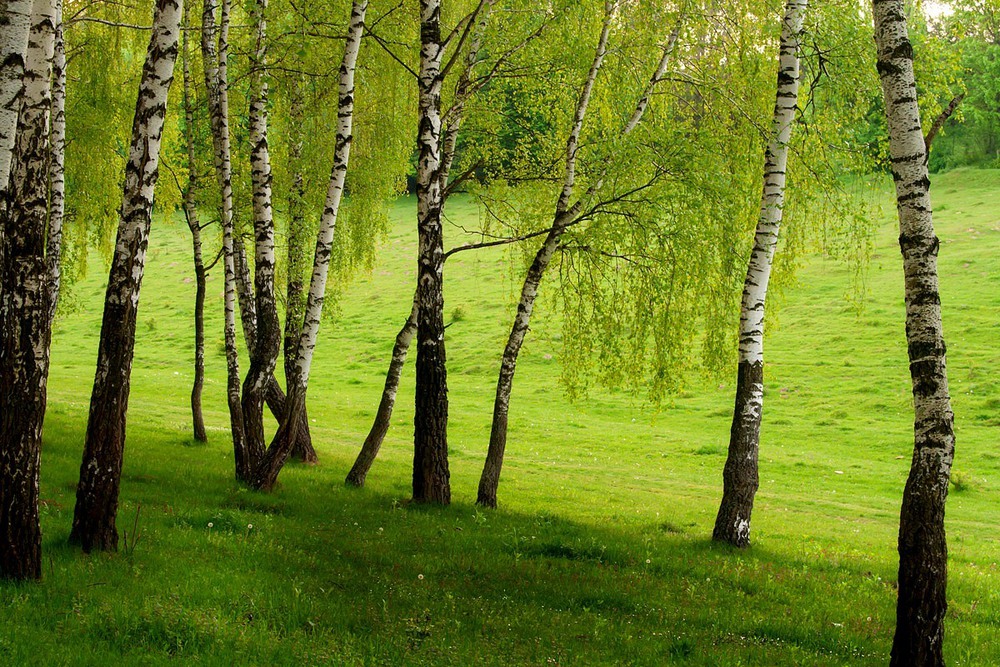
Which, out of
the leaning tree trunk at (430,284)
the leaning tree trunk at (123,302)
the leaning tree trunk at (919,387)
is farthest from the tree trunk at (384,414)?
the leaning tree trunk at (919,387)

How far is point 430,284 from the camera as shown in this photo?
14.1m

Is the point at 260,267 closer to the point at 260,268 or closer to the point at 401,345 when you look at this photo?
the point at 260,268

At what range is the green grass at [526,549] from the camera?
7.65 meters

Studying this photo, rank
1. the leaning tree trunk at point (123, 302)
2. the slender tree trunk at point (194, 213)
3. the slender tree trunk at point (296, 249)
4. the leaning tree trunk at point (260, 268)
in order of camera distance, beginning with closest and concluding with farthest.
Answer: the leaning tree trunk at point (123, 302)
the leaning tree trunk at point (260, 268)
the slender tree trunk at point (296, 249)
the slender tree trunk at point (194, 213)

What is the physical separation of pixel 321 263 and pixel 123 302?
5514mm

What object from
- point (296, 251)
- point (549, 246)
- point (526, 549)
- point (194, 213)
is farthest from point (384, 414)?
point (194, 213)

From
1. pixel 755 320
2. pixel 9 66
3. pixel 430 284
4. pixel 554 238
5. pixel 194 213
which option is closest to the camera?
pixel 9 66

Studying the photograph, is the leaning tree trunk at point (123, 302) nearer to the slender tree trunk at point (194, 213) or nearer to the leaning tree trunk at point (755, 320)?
the slender tree trunk at point (194, 213)

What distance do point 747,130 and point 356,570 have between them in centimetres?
911

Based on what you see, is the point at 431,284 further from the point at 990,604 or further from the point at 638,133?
the point at 990,604

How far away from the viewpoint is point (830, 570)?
13.1 meters

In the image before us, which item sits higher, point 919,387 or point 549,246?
point 549,246

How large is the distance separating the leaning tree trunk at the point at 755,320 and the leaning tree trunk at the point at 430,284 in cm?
465

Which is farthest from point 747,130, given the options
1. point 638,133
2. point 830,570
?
point 830,570
